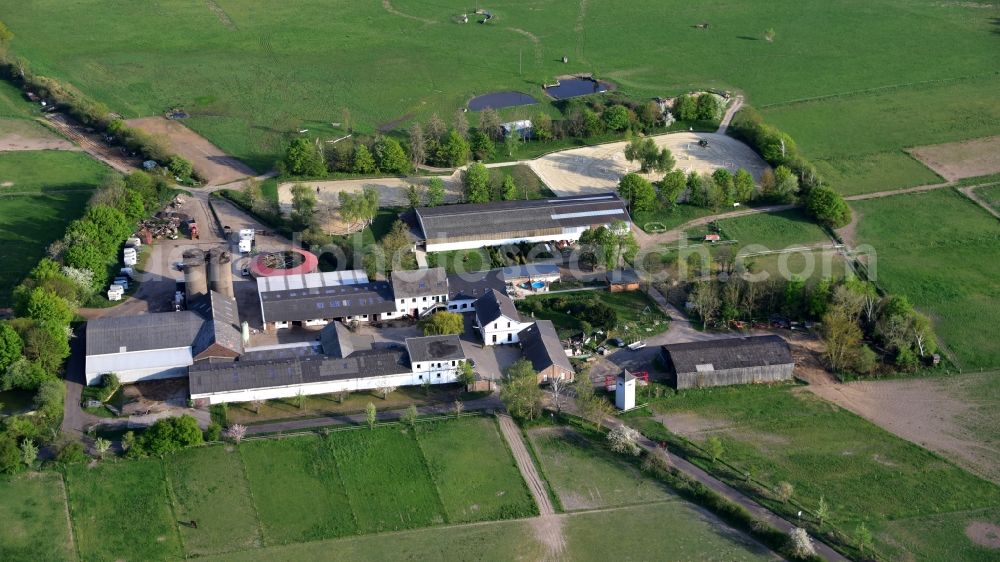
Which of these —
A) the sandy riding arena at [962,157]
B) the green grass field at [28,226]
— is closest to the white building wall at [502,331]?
the green grass field at [28,226]

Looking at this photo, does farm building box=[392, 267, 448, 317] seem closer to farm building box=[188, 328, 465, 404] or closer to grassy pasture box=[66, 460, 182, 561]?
farm building box=[188, 328, 465, 404]

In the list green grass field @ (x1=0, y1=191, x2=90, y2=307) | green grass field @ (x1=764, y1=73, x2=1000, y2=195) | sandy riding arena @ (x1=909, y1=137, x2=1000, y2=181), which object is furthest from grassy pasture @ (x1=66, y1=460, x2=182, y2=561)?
sandy riding arena @ (x1=909, y1=137, x2=1000, y2=181)

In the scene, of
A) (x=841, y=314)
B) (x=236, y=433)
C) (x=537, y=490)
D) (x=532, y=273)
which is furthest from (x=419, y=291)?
(x=841, y=314)

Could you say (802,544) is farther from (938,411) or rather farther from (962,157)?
(962,157)

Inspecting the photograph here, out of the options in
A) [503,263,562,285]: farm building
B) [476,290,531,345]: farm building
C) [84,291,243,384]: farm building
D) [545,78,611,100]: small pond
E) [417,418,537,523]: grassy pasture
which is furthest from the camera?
[545,78,611,100]: small pond

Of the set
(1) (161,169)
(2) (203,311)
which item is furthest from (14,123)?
(2) (203,311)
